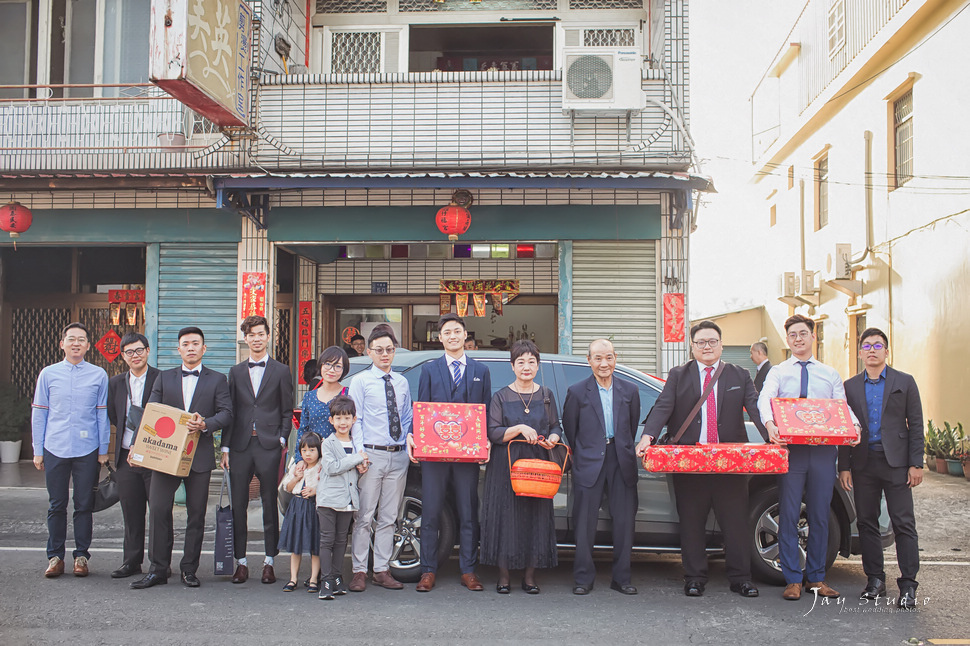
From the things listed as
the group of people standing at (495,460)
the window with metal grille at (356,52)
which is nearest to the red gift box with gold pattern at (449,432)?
the group of people standing at (495,460)

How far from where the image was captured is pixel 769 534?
19.7 feet

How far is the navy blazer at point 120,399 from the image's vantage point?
237 inches

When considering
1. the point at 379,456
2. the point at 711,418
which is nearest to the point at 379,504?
the point at 379,456

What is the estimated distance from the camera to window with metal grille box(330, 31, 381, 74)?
11352mm

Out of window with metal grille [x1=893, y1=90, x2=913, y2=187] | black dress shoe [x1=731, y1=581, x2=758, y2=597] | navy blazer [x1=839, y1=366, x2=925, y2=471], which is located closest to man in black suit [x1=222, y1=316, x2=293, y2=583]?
black dress shoe [x1=731, y1=581, x2=758, y2=597]

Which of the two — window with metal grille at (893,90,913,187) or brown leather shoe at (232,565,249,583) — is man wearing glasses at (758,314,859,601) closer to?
brown leather shoe at (232,565,249,583)

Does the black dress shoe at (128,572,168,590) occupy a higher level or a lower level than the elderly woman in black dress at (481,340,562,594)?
lower

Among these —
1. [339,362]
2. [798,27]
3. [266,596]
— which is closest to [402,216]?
[339,362]

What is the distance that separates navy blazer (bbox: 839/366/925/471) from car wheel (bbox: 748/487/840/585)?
0.55 m

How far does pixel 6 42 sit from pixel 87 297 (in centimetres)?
371

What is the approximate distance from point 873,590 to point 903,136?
1147cm

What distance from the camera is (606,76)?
32.3ft

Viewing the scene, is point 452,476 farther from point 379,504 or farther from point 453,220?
point 453,220

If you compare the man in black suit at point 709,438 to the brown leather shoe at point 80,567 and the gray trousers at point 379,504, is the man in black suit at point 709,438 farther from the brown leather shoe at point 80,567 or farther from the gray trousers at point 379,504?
the brown leather shoe at point 80,567
